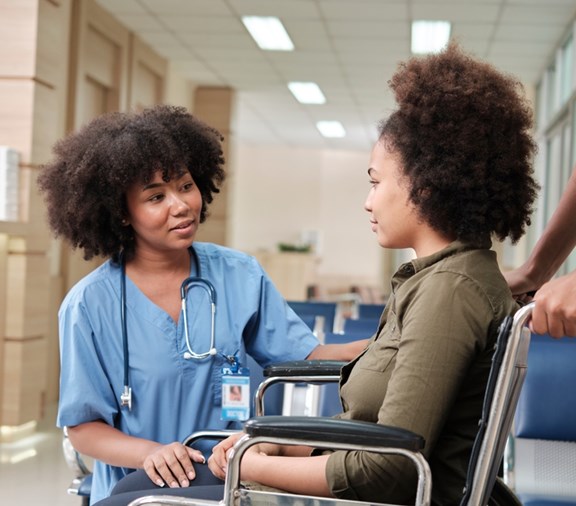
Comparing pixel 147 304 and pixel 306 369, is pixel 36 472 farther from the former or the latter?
pixel 306 369

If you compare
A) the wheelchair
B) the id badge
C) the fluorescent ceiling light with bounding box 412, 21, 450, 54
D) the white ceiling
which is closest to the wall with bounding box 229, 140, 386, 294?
the white ceiling

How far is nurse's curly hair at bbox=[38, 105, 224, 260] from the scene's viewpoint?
1995 millimetres

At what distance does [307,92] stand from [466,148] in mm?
9026

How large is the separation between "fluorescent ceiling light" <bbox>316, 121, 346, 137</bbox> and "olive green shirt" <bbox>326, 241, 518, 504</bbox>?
11.2m

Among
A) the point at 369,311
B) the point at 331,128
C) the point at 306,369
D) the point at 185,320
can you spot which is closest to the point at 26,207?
the point at 369,311

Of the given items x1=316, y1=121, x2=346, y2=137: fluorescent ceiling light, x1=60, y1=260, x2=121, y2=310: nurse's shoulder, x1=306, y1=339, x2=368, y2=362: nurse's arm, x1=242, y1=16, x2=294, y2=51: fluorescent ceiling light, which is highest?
x1=242, y1=16, x2=294, y2=51: fluorescent ceiling light

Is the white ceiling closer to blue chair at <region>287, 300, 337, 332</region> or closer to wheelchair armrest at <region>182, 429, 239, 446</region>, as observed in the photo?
blue chair at <region>287, 300, 337, 332</region>

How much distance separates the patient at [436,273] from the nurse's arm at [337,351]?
55 centimetres

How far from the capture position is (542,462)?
2.17m

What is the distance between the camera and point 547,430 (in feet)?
7.02

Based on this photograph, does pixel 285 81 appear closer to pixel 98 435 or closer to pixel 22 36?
pixel 22 36

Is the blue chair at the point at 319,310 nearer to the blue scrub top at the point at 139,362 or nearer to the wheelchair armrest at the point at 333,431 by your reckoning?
the blue scrub top at the point at 139,362

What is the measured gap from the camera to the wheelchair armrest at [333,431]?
45.4 inches

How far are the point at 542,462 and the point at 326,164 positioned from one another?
542 inches
